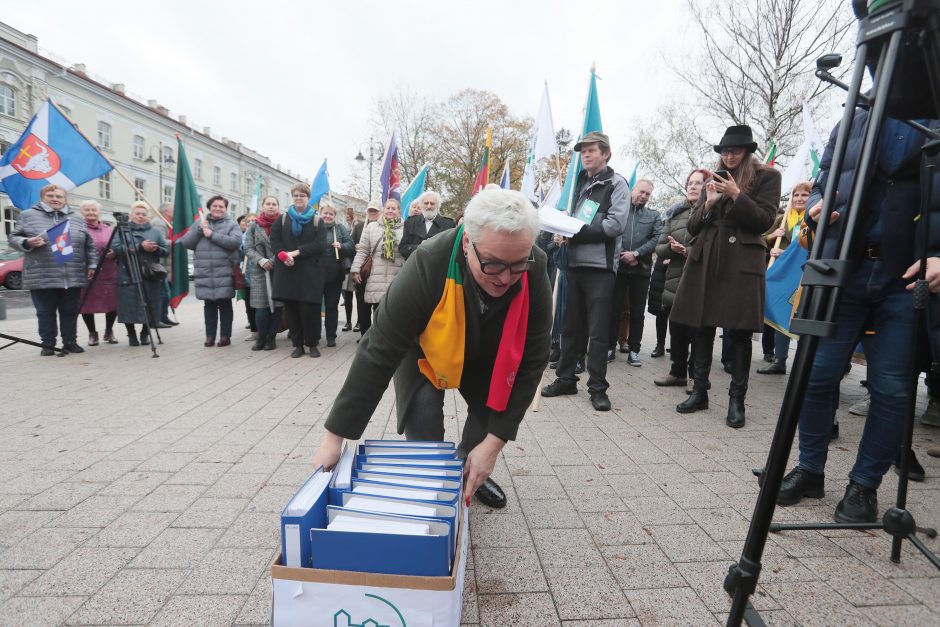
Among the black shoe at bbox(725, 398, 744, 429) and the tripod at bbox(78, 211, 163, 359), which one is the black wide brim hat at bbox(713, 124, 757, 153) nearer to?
the black shoe at bbox(725, 398, 744, 429)

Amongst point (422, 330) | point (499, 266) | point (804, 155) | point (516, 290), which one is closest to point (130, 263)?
point (422, 330)

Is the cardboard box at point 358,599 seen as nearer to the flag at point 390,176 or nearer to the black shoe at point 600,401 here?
the black shoe at point 600,401

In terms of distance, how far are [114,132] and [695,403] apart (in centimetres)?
4454

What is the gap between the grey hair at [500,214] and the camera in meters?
1.73

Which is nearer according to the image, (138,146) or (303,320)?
(303,320)

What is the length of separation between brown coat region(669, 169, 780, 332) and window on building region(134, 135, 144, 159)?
45.5 metres

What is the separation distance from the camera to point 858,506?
95.9 inches

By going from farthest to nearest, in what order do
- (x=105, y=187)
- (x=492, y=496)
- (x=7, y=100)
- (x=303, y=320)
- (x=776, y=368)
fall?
(x=105, y=187) → (x=7, y=100) → (x=303, y=320) → (x=776, y=368) → (x=492, y=496)

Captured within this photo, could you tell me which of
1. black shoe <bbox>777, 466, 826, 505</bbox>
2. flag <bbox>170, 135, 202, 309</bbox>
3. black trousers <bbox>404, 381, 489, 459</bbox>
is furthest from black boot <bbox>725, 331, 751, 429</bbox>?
flag <bbox>170, 135, 202, 309</bbox>

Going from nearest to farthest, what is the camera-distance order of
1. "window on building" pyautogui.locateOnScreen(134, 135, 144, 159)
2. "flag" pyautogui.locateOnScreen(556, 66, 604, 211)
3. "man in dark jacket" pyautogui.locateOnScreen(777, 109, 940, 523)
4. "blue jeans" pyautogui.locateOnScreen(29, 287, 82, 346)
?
"man in dark jacket" pyautogui.locateOnScreen(777, 109, 940, 523) → "flag" pyautogui.locateOnScreen(556, 66, 604, 211) → "blue jeans" pyautogui.locateOnScreen(29, 287, 82, 346) → "window on building" pyautogui.locateOnScreen(134, 135, 144, 159)

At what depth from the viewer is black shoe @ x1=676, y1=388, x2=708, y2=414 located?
439cm

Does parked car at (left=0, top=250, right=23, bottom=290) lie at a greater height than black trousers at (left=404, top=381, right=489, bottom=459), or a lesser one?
lesser

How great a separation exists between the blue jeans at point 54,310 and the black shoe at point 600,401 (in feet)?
21.2

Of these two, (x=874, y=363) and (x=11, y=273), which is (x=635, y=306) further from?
(x=11, y=273)
